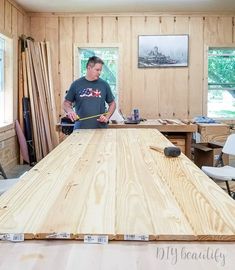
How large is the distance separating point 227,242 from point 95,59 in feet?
10.5

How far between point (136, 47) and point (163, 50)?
0.48 meters

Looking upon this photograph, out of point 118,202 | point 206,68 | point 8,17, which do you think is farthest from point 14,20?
point 118,202

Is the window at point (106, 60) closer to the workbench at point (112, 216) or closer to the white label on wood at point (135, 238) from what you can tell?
the workbench at point (112, 216)

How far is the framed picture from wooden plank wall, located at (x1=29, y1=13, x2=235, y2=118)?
0.30 ft

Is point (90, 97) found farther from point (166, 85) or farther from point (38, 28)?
point (38, 28)

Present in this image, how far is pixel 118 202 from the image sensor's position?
130 centimetres

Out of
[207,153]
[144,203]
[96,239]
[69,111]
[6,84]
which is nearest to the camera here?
[96,239]

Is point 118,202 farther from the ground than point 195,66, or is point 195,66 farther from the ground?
point 195,66

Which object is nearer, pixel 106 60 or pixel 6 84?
pixel 6 84

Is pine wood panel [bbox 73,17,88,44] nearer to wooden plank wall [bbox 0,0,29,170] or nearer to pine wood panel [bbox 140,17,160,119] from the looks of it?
wooden plank wall [bbox 0,0,29,170]

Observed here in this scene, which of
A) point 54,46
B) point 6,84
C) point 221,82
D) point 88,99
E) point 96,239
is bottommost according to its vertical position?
point 96,239

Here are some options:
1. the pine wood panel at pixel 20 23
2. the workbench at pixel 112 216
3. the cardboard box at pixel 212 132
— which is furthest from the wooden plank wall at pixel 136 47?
the workbench at pixel 112 216

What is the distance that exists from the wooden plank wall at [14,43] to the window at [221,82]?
332 centimetres

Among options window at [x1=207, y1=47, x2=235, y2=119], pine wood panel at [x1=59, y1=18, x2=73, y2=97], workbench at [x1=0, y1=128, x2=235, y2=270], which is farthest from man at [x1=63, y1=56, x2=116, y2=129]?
window at [x1=207, y1=47, x2=235, y2=119]
